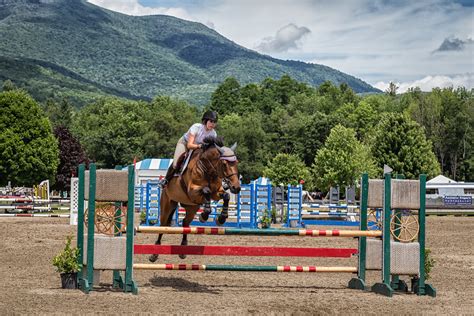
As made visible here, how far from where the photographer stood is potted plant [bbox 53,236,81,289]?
10062 mm

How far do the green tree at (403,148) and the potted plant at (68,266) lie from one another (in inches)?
2074

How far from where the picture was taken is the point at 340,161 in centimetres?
6594

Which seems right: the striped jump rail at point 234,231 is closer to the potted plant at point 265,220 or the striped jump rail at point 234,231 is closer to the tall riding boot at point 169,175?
the tall riding boot at point 169,175

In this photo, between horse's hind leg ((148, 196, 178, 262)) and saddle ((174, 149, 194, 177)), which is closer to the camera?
saddle ((174, 149, 194, 177))

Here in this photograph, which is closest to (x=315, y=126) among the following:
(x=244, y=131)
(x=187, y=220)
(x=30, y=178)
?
(x=244, y=131)

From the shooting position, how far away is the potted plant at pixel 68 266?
396 inches

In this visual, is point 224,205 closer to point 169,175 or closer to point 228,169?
point 228,169

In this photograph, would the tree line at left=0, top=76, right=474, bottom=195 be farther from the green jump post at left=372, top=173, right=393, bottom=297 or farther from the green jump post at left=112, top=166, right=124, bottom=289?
the green jump post at left=372, top=173, right=393, bottom=297

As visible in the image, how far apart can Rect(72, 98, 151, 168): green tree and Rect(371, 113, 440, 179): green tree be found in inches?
1192

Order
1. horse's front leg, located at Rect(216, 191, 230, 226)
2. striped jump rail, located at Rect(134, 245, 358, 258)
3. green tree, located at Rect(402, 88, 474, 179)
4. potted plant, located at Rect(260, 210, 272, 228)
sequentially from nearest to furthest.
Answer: horse's front leg, located at Rect(216, 191, 230, 226), striped jump rail, located at Rect(134, 245, 358, 258), potted plant, located at Rect(260, 210, 272, 228), green tree, located at Rect(402, 88, 474, 179)

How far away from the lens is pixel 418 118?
80500mm

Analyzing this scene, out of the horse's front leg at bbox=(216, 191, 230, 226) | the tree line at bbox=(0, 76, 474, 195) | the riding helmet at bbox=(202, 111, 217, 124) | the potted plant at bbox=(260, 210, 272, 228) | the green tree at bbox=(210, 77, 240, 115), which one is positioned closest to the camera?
the horse's front leg at bbox=(216, 191, 230, 226)

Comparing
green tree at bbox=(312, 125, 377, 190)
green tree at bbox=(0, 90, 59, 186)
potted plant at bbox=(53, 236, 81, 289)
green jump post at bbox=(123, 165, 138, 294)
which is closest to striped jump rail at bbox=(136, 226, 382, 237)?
green jump post at bbox=(123, 165, 138, 294)

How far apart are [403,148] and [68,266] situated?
53834mm
